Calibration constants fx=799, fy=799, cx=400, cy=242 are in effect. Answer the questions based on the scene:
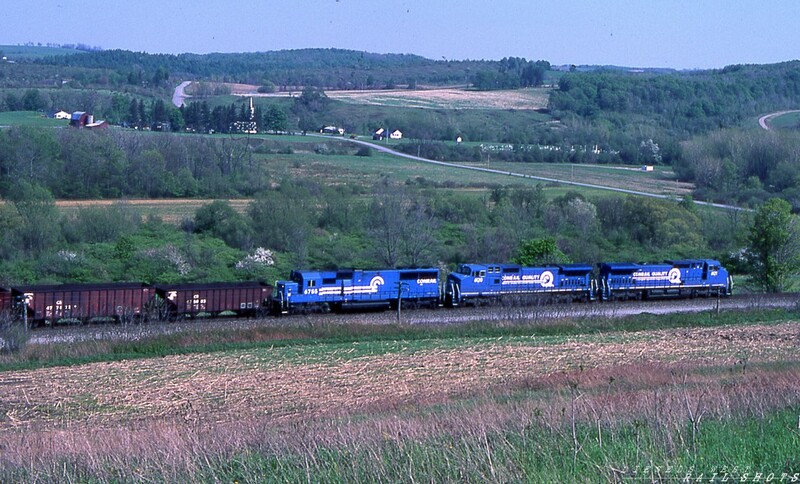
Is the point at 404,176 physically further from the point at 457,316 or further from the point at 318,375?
the point at 318,375

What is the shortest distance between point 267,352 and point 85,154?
3610 centimetres

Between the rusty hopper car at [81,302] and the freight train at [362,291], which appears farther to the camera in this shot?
the freight train at [362,291]

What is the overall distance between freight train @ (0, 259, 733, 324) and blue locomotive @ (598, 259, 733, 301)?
1.7 inches

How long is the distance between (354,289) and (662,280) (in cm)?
1369

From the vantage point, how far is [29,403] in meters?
16.1

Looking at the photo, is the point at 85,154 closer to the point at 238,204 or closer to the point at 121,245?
the point at 238,204

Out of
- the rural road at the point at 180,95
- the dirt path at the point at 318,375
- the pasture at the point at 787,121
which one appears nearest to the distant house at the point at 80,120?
the rural road at the point at 180,95

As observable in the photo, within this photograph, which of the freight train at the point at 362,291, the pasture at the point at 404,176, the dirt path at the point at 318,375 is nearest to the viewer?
the dirt path at the point at 318,375

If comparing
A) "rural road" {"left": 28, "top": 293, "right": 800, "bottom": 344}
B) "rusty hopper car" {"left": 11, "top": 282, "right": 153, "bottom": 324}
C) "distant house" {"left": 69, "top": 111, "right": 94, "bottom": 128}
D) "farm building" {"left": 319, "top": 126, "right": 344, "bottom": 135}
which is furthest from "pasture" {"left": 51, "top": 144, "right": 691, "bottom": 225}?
"rural road" {"left": 28, "top": 293, "right": 800, "bottom": 344}

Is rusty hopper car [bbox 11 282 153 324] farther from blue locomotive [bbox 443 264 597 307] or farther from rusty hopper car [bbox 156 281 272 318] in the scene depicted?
blue locomotive [bbox 443 264 597 307]

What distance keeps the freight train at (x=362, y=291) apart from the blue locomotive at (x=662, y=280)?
1.7 inches

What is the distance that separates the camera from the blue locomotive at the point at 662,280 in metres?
33.8

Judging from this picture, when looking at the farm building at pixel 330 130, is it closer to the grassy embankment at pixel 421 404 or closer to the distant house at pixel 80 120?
the distant house at pixel 80 120

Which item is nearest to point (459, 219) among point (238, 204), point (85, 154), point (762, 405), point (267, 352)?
point (238, 204)
